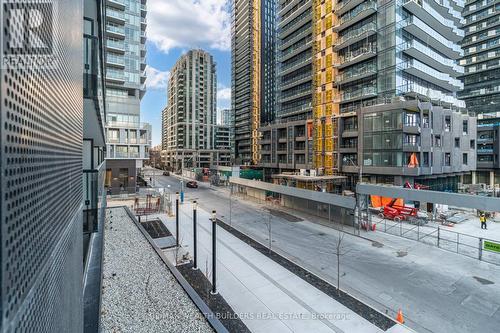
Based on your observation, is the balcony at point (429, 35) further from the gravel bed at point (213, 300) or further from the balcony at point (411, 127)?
the gravel bed at point (213, 300)

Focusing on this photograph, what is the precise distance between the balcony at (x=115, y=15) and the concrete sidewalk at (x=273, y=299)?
41631mm

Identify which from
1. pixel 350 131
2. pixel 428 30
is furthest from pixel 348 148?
pixel 428 30

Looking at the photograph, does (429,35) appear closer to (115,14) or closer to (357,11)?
(357,11)

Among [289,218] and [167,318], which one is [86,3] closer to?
[167,318]

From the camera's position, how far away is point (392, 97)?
102ft

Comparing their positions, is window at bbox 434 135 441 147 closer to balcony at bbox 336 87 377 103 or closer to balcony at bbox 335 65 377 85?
balcony at bbox 336 87 377 103

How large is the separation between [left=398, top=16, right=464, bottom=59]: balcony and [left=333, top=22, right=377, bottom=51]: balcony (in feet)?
11.2

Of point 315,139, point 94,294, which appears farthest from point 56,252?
point 315,139

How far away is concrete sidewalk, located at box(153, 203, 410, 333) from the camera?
920cm

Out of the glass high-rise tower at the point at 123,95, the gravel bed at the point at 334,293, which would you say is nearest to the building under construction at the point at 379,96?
the gravel bed at the point at 334,293

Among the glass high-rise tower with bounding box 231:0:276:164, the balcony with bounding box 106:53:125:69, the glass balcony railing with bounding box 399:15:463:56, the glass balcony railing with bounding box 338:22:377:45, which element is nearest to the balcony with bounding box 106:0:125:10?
the balcony with bounding box 106:53:125:69

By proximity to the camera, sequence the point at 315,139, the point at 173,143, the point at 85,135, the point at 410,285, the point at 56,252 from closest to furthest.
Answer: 1. the point at 56,252
2. the point at 410,285
3. the point at 85,135
4. the point at 315,139
5. the point at 173,143

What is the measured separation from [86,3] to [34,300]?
1043 centimetres

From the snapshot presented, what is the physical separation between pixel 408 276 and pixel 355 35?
115ft
